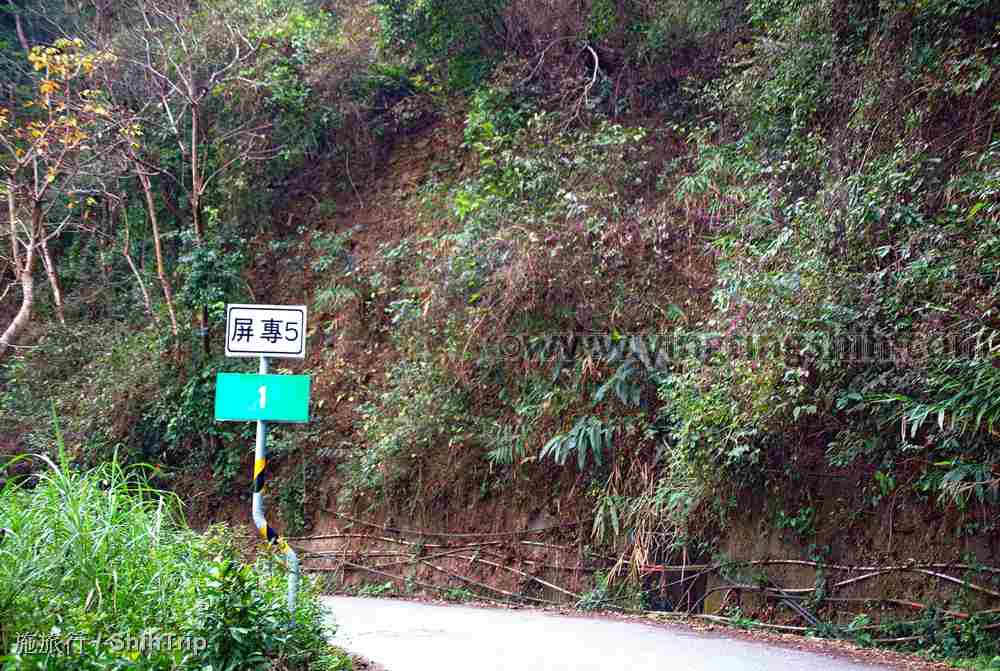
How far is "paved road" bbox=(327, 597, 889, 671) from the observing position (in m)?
7.67

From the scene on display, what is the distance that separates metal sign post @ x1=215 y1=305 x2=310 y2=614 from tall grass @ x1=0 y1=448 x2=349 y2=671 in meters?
→ 0.91

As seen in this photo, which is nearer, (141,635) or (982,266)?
(141,635)

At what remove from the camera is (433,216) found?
749 inches

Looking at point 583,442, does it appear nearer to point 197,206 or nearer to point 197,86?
point 197,206

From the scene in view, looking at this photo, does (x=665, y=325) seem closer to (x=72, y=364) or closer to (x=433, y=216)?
(x=433, y=216)

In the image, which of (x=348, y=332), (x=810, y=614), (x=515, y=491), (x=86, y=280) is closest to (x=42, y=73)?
(x=86, y=280)

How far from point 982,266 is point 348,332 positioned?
1273 centimetres

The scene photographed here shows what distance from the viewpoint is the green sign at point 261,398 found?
7738mm

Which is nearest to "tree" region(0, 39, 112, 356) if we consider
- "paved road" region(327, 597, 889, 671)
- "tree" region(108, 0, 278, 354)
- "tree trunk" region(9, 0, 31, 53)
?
"tree trunk" region(9, 0, 31, 53)

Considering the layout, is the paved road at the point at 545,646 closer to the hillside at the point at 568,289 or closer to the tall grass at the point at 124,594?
the tall grass at the point at 124,594

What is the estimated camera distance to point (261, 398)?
780cm

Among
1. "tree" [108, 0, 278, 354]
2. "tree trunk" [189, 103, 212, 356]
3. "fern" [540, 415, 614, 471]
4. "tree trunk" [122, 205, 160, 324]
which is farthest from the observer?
"tree trunk" [122, 205, 160, 324]

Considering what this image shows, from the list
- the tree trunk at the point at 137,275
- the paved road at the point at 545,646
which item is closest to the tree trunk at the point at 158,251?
the tree trunk at the point at 137,275

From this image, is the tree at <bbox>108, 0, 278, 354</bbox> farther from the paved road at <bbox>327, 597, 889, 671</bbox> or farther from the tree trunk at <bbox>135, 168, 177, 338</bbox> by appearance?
the paved road at <bbox>327, 597, 889, 671</bbox>
